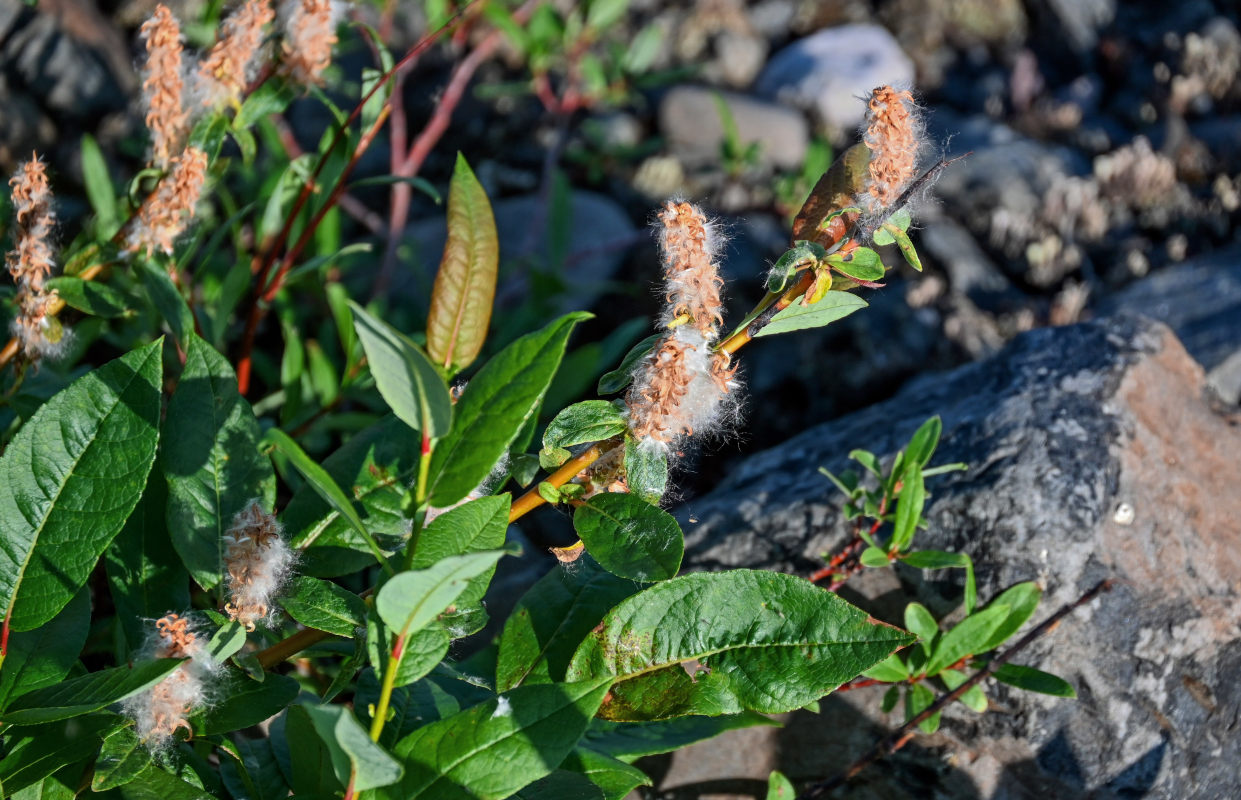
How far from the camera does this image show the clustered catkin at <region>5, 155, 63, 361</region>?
64.0 inches

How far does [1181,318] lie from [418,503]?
3128 millimetres

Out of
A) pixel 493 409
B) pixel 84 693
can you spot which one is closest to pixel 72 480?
pixel 84 693

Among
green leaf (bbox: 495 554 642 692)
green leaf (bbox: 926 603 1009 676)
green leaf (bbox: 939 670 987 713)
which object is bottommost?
green leaf (bbox: 939 670 987 713)

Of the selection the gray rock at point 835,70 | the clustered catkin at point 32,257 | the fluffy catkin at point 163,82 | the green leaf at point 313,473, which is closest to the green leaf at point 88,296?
the clustered catkin at point 32,257

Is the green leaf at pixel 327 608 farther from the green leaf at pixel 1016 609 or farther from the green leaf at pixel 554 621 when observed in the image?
the green leaf at pixel 1016 609

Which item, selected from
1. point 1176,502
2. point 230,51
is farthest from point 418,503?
point 1176,502

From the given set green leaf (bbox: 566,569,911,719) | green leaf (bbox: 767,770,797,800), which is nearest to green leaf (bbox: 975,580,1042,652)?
green leaf (bbox: 767,770,797,800)

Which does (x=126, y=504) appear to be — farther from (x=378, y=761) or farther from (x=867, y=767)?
(x=867, y=767)

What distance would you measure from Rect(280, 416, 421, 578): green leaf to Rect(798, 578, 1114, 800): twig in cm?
92

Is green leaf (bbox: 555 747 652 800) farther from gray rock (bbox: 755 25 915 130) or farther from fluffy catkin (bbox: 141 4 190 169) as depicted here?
gray rock (bbox: 755 25 915 130)

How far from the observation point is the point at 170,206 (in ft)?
5.65

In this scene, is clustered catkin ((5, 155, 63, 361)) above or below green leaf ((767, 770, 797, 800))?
above

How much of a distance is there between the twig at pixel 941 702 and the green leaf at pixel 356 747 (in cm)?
101

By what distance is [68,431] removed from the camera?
1.50 m
